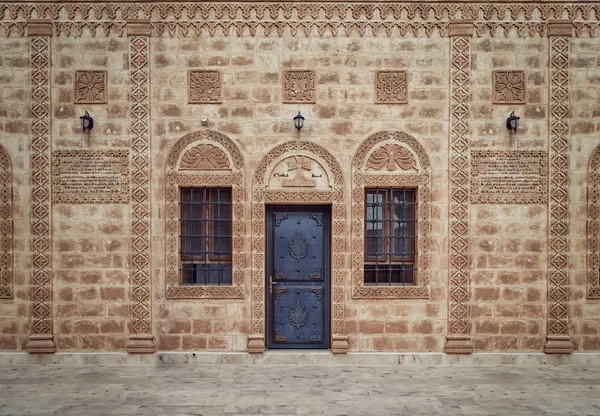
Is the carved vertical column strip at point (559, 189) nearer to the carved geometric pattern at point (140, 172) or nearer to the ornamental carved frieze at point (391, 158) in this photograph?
the ornamental carved frieze at point (391, 158)

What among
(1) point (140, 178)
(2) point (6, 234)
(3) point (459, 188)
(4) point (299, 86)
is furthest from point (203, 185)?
(3) point (459, 188)

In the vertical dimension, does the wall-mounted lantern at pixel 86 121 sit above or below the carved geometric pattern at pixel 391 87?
Result: below

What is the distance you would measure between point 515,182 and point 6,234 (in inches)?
290

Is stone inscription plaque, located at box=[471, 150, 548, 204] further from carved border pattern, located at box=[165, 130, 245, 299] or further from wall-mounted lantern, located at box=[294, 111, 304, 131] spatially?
carved border pattern, located at box=[165, 130, 245, 299]

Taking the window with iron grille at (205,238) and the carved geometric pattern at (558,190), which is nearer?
the carved geometric pattern at (558,190)

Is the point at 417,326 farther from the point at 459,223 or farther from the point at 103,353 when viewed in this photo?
the point at 103,353

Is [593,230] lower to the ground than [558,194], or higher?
lower

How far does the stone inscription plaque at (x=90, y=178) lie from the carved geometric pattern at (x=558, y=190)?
615 centimetres

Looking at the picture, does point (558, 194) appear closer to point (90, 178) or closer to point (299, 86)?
point (299, 86)

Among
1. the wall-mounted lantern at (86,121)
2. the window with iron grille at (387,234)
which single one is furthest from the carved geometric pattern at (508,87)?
the wall-mounted lantern at (86,121)

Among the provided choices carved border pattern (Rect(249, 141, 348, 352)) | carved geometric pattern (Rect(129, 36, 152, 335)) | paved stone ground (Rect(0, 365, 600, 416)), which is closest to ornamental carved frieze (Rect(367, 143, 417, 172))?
carved border pattern (Rect(249, 141, 348, 352))

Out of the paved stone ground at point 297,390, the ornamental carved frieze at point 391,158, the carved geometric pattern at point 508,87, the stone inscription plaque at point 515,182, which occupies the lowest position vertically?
the paved stone ground at point 297,390

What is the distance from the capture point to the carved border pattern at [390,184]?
6602mm

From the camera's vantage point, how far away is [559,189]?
21.6 ft
